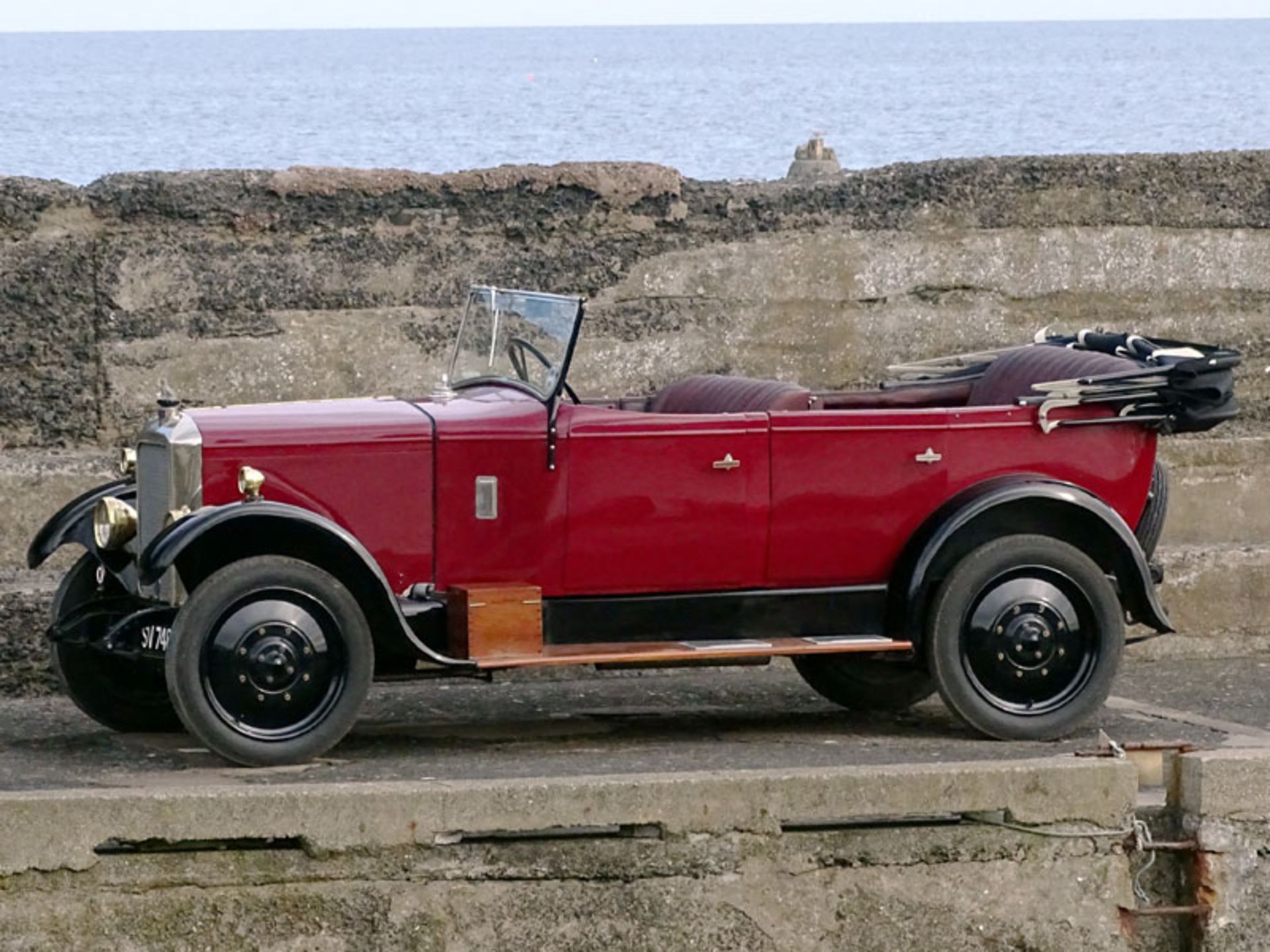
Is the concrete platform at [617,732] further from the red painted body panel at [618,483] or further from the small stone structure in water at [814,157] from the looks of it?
the small stone structure in water at [814,157]

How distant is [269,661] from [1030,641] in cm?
230

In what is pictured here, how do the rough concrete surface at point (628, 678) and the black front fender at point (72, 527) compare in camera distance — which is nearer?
the rough concrete surface at point (628, 678)

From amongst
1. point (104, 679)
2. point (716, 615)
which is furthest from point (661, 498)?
point (104, 679)

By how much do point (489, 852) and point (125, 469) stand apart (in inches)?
79.2

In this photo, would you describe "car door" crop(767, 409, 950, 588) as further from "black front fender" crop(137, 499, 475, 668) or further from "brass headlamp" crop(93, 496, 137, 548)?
"brass headlamp" crop(93, 496, 137, 548)

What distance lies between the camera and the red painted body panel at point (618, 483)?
7.48 metres

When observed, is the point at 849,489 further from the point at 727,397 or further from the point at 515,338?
the point at 515,338

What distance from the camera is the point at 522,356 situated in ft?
26.3

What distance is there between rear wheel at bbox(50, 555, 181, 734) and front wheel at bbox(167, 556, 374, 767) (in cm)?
69

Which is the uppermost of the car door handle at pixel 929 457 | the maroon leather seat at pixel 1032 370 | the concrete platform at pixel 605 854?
the maroon leather seat at pixel 1032 370

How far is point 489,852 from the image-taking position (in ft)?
21.6

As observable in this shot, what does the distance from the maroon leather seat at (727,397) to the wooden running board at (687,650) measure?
0.73m

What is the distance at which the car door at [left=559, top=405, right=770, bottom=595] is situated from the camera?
756cm

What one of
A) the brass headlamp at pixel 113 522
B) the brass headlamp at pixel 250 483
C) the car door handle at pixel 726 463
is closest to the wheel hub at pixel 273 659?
the brass headlamp at pixel 250 483
